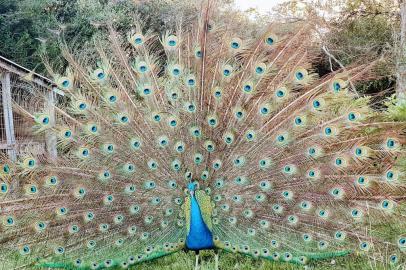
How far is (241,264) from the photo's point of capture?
5.15 meters

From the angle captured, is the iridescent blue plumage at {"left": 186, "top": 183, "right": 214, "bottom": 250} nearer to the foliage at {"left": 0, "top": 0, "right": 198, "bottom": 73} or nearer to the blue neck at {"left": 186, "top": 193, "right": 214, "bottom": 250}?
the blue neck at {"left": 186, "top": 193, "right": 214, "bottom": 250}

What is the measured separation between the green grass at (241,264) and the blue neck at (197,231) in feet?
1.03

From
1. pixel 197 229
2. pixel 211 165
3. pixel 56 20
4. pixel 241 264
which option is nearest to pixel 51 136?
pixel 211 165

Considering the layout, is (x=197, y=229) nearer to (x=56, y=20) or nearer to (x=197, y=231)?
(x=197, y=231)

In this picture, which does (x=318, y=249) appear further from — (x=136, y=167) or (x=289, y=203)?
(x=136, y=167)

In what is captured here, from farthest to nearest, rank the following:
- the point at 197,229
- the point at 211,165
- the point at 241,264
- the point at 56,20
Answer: the point at 56,20
the point at 241,264
the point at 211,165
the point at 197,229

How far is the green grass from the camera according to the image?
4.66 m

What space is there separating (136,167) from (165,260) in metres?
1.20

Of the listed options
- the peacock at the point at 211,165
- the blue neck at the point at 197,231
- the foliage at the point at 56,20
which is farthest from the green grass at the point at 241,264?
the foliage at the point at 56,20

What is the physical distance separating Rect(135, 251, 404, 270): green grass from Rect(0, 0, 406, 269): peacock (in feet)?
0.43

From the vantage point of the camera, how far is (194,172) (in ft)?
15.5

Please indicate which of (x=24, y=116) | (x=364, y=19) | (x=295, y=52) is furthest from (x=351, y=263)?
(x=364, y=19)

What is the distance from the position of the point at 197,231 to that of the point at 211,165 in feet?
1.88

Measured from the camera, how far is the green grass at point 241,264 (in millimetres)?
4661
